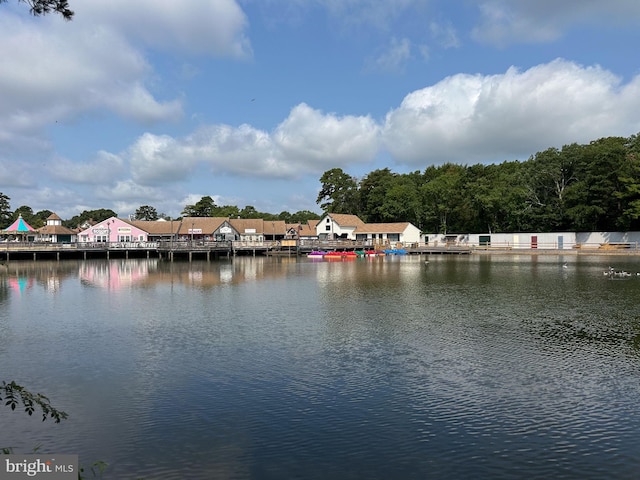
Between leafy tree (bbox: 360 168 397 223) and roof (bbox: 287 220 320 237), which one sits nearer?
roof (bbox: 287 220 320 237)

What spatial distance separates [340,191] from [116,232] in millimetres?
50300

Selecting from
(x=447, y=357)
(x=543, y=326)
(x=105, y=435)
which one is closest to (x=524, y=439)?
(x=447, y=357)

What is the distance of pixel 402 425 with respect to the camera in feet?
33.8

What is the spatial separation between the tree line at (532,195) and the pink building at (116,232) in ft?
139

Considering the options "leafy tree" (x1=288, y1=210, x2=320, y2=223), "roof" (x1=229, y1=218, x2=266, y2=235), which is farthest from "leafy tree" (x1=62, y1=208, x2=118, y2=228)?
"roof" (x1=229, y1=218, x2=266, y2=235)

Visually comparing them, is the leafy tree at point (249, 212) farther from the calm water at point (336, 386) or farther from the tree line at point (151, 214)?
the calm water at point (336, 386)

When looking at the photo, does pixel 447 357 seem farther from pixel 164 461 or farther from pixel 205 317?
pixel 205 317

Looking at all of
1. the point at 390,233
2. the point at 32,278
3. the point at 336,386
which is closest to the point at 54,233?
the point at 32,278

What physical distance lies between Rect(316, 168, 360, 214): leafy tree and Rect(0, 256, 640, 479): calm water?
273ft

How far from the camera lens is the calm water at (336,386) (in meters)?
8.98

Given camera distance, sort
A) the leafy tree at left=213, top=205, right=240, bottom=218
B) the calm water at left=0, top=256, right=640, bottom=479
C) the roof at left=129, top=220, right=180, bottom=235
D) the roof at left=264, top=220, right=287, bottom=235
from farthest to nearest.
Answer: the leafy tree at left=213, top=205, right=240, bottom=218
the roof at left=264, top=220, right=287, bottom=235
the roof at left=129, top=220, right=180, bottom=235
the calm water at left=0, top=256, right=640, bottom=479

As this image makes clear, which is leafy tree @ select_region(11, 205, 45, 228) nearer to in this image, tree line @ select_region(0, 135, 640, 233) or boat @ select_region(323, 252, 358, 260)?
tree line @ select_region(0, 135, 640, 233)

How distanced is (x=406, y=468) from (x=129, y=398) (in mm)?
6968

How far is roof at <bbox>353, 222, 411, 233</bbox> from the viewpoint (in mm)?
80312
